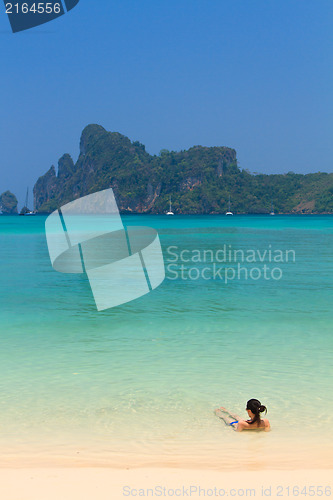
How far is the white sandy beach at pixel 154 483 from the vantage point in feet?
17.1

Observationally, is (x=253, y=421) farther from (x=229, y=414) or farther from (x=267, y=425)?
(x=229, y=414)

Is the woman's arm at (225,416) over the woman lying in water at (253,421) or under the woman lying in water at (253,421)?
under

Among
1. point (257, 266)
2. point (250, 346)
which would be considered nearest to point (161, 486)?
point (250, 346)

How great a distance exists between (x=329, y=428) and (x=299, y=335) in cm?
572

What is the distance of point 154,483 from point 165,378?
3.95 metres

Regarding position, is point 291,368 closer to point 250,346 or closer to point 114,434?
point 250,346

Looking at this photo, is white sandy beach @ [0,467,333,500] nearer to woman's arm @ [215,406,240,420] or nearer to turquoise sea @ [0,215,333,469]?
turquoise sea @ [0,215,333,469]

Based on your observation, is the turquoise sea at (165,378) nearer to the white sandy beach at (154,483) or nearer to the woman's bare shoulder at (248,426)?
the woman's bare shoulder at (248,426)

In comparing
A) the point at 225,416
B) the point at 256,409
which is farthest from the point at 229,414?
the point at 256,409

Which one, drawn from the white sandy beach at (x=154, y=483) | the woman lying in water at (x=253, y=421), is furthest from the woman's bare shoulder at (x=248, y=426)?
the white sandy beach at (x=154, y=483)

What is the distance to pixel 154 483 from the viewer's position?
18.1ft

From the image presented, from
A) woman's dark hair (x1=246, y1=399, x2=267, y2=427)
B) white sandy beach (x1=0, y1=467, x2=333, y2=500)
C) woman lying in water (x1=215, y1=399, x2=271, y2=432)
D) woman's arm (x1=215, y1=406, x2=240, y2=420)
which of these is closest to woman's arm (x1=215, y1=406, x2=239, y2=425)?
woman's arm (x1=215, y1=406, x2=240, y2=420)

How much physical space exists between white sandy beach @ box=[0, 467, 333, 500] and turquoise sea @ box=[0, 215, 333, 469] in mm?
348

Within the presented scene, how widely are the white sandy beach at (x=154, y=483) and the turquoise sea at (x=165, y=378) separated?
348 millimetres
